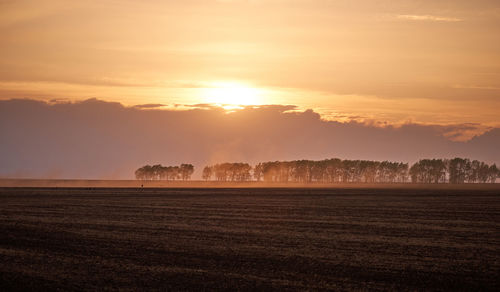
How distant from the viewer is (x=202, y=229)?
1239 inches

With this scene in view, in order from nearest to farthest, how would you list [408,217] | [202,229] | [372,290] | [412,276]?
[372,290] < [412,276] < [202,229] < [408,217]

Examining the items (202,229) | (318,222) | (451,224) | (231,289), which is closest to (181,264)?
(231,289)

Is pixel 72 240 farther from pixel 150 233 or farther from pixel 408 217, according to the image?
pixel 408 217

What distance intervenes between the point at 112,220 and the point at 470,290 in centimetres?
2605

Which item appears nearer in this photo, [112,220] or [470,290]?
[470,290]

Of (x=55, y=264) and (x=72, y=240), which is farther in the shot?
(x=72, y=240)

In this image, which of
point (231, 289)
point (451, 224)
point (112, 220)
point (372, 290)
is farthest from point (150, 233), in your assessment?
point (451, 224)

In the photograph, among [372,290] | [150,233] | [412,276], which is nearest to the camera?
[372,290]

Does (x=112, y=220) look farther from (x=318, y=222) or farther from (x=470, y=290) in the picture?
(x=470, y=290)

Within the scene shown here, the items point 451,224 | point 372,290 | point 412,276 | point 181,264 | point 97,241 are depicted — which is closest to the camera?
point 372,290

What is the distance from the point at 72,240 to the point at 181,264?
875cm

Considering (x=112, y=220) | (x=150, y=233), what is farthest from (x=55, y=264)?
(x=112, y=220)

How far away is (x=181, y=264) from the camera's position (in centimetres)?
2017

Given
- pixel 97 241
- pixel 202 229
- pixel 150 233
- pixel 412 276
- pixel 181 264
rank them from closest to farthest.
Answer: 1. pixel 412 276
2. pixel 181 264
3. pixel 97 241
4. pixel 150 233
5. pixel 202 229
